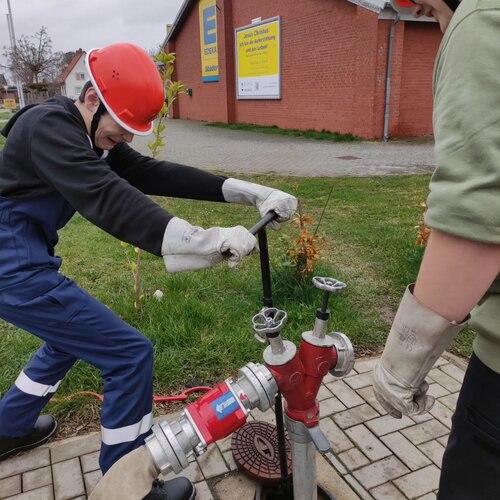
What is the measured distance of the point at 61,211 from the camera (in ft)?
6.86

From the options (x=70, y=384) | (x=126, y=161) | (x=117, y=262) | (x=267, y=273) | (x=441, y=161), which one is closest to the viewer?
(x=441, y=161)

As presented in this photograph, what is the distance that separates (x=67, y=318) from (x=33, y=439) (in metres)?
0.96

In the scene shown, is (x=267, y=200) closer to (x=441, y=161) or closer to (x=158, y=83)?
(x=158, y=83)

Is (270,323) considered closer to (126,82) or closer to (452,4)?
(452,4)

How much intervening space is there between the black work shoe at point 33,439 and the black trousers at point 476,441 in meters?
2.03

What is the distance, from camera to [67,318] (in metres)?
2.00

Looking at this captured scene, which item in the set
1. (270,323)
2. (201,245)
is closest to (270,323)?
(270,323)

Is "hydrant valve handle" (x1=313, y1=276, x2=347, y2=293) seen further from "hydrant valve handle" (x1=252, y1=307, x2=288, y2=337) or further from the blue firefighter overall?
the blue firefighter overall

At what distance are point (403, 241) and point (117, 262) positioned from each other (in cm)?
302

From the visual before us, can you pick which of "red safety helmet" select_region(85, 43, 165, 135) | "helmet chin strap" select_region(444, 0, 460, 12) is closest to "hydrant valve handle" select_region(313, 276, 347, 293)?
"helmet chin strap" select_region(444, 0, 460, 12)

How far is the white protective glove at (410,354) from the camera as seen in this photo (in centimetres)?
117

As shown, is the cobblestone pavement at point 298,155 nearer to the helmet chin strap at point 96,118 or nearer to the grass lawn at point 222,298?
the grass lawn at point 222,298

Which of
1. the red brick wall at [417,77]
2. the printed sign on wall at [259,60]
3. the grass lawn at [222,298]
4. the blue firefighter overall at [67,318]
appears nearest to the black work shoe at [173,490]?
the blue firefighter overall at [67,318]

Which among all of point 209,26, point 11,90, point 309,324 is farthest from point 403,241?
point 11,90
